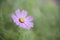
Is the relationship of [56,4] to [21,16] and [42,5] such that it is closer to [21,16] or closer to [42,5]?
[42,5]

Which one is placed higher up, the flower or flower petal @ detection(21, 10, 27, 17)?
flower petal @ detection(21, 10, 27, 17)

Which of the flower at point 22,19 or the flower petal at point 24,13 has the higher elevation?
the flower petal at point 24,13

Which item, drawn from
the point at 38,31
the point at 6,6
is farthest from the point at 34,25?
the point at 6,6

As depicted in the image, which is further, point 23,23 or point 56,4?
point 56,4
